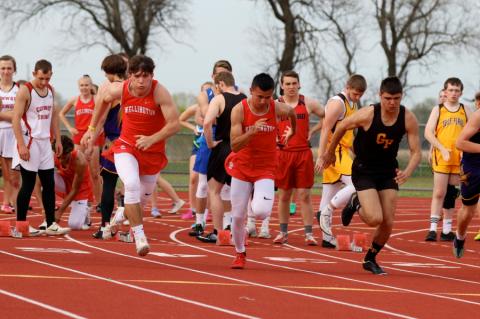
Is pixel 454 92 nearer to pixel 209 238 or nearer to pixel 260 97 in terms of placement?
pixel 209 238

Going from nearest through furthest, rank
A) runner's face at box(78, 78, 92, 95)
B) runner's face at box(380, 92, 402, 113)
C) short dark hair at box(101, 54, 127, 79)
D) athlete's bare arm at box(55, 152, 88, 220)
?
runner's face at box(380, 92, 402, 113) < short dark hair at box(101, 54, 127, 79) < athlete's bare arm at box(55, 152, 88, 220) < runner's face at box(78, 78, 92, 95)

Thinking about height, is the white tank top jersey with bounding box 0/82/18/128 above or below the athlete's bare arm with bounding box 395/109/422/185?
above

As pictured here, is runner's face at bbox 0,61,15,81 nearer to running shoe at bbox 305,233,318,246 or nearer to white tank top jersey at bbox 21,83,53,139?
white tank top jersey at bbox 21,83,53,139

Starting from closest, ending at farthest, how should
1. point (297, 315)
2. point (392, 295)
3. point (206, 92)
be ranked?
point (297, 315), point (392, 295), point (206, 92)

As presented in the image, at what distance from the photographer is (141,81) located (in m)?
11.5

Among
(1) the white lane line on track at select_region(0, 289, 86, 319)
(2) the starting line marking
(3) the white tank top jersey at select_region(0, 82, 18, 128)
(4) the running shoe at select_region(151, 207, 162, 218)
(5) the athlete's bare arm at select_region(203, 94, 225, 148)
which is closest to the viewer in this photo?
(1) the white lane line on track at select_region(0, 289, 86, 319)

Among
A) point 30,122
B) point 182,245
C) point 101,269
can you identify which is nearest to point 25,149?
point 30,122

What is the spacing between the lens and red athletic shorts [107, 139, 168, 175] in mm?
11773

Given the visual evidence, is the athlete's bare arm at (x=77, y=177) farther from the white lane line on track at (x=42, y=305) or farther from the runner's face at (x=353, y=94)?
the white lane line on track at (x=42, y=305)

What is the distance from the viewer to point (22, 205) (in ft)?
46.4

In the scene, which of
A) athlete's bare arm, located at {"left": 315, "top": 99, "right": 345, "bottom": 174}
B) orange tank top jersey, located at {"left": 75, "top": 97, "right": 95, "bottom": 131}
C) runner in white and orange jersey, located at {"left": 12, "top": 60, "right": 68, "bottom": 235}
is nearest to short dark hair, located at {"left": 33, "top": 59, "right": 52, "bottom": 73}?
runner in white and orange jersey, located at {"left": 12, "top": 60, "right": 68, "bottom": 235}

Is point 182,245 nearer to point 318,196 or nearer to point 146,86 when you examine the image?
point 146,86

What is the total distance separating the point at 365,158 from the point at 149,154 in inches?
82.6

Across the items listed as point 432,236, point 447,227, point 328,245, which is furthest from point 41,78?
point 447,227
